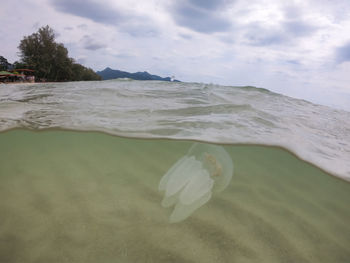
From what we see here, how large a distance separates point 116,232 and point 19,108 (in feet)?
21.2

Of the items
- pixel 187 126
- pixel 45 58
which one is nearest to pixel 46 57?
pixel 45 58

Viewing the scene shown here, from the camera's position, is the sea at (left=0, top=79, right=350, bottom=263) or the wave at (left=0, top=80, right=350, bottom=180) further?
the wave at (left=0, top=80, right=350, bottom=180)

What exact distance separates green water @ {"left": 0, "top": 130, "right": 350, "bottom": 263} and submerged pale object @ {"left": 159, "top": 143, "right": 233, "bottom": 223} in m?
0.10

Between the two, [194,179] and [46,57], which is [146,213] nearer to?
[194,179]

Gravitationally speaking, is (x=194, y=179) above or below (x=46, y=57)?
below

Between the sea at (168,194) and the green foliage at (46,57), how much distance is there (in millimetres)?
44754

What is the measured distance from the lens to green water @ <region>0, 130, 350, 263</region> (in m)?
1.50

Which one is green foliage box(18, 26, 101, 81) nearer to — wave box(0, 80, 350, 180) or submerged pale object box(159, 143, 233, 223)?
wave box(0, 80, 350, 180)

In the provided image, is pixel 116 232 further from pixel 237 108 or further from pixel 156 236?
pixel 237 108

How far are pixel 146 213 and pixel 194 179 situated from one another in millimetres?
961

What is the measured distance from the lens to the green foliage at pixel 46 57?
3981 cm


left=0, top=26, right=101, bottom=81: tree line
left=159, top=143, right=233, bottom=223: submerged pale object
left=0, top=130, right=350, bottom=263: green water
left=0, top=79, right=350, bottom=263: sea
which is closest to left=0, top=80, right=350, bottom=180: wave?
left=0, top=79, right=350, bottom=263: sea

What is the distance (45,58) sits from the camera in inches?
1609

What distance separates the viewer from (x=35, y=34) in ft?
135
